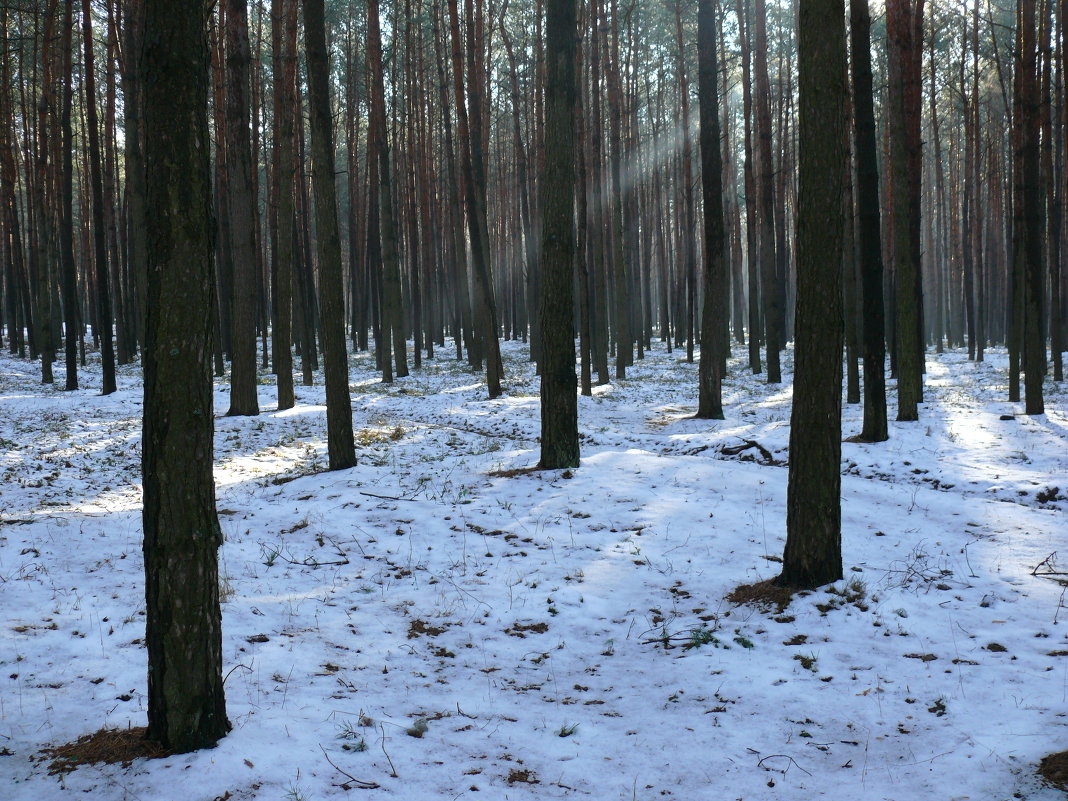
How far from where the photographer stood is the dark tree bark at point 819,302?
17.4 ft

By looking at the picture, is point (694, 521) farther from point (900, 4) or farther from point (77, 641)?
point (900, 4)

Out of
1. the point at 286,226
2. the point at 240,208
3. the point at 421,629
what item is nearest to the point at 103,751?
the point at 421,629

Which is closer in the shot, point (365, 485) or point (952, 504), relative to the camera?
point (952, 504)

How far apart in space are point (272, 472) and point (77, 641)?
229 inches

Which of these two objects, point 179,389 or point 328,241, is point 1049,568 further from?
point 328,241

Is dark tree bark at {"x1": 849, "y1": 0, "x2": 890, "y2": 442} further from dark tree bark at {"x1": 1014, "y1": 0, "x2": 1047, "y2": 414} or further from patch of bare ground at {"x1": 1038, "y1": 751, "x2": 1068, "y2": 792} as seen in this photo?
patch of bare ground at {"x1": 1038, "y1": 751, "x2": 1068, "y2": 792}

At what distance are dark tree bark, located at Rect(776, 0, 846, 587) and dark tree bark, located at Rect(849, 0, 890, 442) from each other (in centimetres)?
615

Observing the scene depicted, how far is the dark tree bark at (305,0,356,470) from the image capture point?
895 cm

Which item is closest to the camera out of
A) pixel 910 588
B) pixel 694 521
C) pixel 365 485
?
pixel 910 588

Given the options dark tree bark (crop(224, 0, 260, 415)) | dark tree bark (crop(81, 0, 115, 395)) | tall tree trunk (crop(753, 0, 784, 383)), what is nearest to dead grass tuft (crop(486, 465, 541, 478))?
dark tree bark (crop(224, 0, 260, 415))

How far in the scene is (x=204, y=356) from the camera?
3.33m

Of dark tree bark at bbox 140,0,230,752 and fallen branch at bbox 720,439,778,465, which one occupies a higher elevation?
dark tree bark at bbox 140,0,230,752

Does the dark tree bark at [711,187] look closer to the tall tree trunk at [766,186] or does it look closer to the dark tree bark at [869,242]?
the dark tree bark at [869,242]

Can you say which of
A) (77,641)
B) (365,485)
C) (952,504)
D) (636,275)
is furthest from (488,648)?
(636,275)
